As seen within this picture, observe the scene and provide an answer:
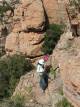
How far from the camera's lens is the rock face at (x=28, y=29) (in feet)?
77.0

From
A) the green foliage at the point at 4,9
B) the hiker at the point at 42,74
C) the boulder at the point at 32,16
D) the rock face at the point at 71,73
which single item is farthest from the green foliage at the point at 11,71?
the rock face at the point at 71,73

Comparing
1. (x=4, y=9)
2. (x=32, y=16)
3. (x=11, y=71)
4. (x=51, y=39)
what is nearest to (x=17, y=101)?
(x=11, y=71)

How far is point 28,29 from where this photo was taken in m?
23.9

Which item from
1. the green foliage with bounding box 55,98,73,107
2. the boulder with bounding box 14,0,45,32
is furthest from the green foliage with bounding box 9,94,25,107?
the boulder with bounding box 14,0,45,32

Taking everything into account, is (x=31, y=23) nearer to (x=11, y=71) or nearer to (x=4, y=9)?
(x=11, y=71)

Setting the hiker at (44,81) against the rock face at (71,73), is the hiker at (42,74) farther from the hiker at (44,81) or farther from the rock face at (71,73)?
the rock face at (71,73)

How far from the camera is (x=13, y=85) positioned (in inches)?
894

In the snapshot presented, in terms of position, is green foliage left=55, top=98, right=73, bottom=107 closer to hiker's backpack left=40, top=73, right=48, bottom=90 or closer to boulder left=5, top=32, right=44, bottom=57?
hiker's backpack left=40, top=73, right=48, bottom=90

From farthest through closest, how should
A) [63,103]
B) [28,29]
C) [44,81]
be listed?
1. [28,29]
2. [44,81]
3. [63,103]

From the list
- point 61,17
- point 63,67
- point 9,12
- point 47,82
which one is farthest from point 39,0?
point 63,67

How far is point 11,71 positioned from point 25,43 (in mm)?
1875

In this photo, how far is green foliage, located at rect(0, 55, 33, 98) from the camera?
22.8 metres

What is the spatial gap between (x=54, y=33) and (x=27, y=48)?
5.31 feet

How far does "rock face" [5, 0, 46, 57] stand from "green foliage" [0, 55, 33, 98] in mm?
792
